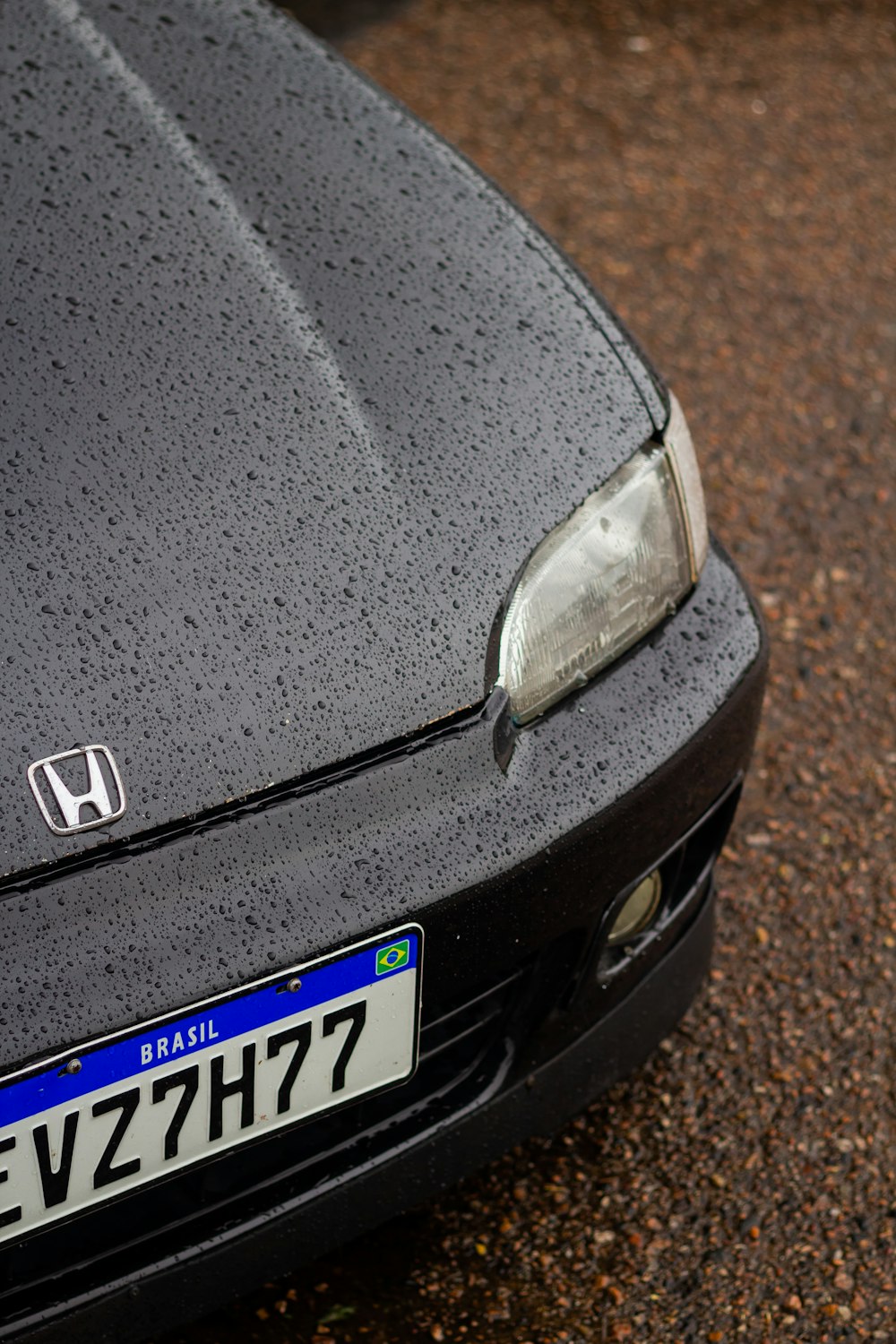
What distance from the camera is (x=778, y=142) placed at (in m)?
4.12

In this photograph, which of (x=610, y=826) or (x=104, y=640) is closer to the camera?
(x=104, y=640)

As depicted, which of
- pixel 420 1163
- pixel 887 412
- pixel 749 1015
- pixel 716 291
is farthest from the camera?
pixel 716 291

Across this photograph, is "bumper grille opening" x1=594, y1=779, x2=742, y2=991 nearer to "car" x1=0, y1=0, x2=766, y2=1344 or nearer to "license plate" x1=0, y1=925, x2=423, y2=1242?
"car" x1=0, y1=0, x2=766, y2=1344

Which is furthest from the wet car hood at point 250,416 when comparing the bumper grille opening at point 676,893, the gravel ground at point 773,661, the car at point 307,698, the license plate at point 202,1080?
the gravel ground at point 773,661

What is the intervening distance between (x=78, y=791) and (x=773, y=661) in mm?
1704

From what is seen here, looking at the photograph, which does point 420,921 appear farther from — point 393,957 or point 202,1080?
point 202,1080

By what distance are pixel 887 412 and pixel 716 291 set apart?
0.58 metres

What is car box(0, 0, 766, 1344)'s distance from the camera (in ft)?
4.23

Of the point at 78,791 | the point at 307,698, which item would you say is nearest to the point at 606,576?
the point at 307,698

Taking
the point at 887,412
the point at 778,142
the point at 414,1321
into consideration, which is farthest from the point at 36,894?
the point at 778,142

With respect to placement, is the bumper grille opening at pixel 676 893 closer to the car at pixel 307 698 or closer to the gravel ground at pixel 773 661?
the car at pixel 307 698

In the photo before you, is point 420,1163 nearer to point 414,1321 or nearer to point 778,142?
point 414,1321

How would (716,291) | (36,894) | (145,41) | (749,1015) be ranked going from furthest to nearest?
(716,291) < (749,1015) < (145,41) < (36,894)

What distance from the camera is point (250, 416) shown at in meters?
1.53
